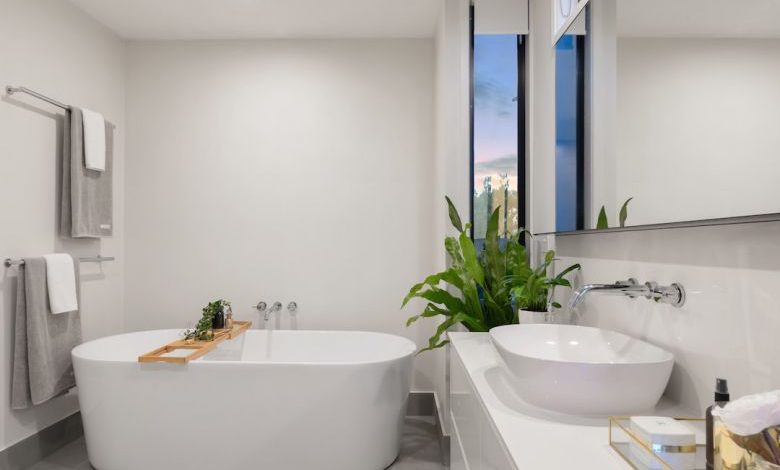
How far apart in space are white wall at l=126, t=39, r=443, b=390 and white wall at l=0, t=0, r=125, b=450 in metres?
0.24

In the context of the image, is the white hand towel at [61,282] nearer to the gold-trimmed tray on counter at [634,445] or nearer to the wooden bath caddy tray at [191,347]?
the wooden bath caddy tray at [191,347]

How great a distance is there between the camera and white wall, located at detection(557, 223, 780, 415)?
0.87 meters

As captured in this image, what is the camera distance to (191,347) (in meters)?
2.49

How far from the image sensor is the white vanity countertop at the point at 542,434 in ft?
2.55

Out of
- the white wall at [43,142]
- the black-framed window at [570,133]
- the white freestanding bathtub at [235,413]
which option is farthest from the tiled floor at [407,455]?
the black-framed window at [570,133]

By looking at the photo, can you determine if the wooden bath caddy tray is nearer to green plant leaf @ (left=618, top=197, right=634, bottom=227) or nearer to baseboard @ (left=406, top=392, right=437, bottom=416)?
baseboard @ (left=406, top=392, right=437, bottom=416)

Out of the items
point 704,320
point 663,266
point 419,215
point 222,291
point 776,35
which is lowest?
point 222,291

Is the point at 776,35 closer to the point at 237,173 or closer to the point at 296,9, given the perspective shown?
the point at 296,9

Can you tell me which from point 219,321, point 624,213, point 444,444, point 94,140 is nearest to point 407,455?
point 444,444

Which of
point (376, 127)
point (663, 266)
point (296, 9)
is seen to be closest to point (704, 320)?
point (663, 266)

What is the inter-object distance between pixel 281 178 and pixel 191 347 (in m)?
1.33

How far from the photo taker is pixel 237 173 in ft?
10.7

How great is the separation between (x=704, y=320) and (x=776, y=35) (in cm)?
62

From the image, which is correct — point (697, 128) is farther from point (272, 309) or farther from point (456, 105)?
point (272, 309)
